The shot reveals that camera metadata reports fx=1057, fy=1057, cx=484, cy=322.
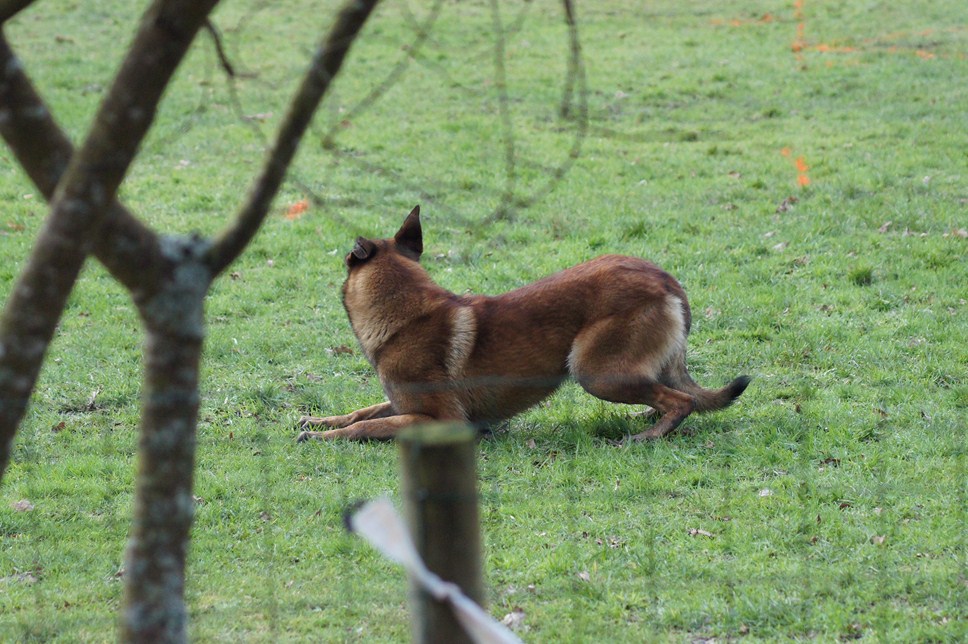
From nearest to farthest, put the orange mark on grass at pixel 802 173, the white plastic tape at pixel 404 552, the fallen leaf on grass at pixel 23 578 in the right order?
1. the white plastic tape at pixel 404 552
2. the fallen leaf on grass at pixel 23 578
3. the orange mark on grass at pixel 802 173

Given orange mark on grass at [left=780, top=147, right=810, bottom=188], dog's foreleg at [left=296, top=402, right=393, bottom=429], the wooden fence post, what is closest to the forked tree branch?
the wooden fence post

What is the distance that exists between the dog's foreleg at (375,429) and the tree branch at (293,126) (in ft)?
13.4

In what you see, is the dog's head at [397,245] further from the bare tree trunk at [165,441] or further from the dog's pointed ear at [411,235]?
the bare tree trunk at [165,441]

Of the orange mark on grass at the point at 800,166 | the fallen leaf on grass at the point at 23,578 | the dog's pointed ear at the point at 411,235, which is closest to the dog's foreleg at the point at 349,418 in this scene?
the dog's pointed ear at the point at 411,235

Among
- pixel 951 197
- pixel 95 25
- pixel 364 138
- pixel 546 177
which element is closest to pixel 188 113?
pixel 364 138

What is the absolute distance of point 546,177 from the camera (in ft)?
39.8

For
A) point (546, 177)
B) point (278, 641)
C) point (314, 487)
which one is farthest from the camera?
point (546, 177)

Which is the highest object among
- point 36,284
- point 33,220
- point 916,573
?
point 36,284

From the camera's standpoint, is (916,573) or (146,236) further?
(916,573)

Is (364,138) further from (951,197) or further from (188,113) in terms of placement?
(951,197)

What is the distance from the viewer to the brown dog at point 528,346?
6.39 m

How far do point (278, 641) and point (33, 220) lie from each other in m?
7.94

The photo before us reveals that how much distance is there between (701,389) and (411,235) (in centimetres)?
211

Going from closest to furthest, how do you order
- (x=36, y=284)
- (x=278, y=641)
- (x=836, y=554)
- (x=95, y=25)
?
(x=36, y=284) < (x=278, y=641) < (x=836, y=554) < (x=95, y=25)
